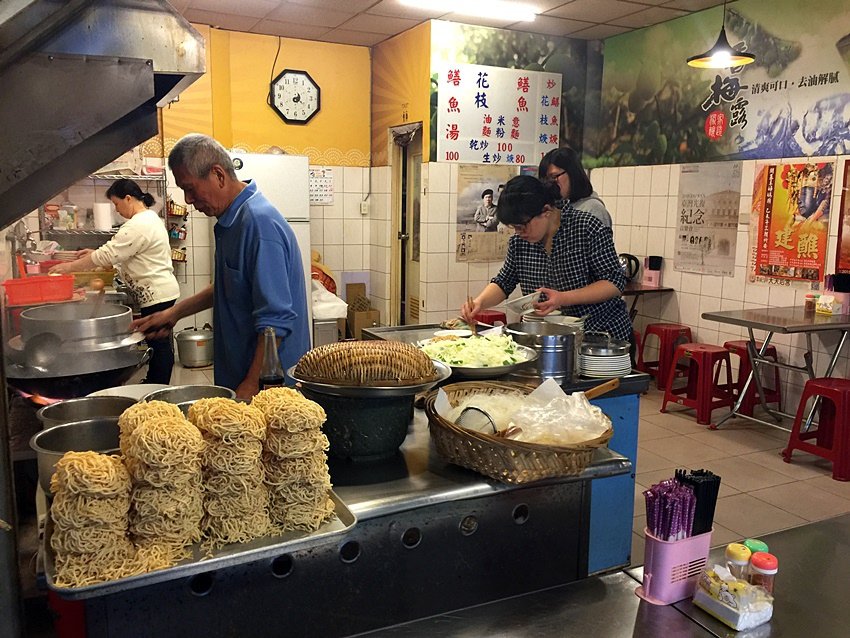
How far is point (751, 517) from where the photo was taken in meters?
3.70

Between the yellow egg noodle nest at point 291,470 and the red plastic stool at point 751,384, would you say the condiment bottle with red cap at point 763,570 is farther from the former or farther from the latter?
the red plastic stool at point 751,384

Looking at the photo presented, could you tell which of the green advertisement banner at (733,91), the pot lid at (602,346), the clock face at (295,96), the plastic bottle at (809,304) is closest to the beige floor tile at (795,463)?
the plastic bottle at (809,304)

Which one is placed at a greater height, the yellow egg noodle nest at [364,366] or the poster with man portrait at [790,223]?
the poster with man portrait at [790,223]

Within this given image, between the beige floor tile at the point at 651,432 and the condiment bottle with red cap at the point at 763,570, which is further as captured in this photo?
the beige floor tile at the point at 651,432

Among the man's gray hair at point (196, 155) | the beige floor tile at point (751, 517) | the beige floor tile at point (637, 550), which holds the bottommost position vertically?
the beige floor tile at point (637, 550)

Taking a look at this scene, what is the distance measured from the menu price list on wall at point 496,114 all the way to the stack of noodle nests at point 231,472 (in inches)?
200

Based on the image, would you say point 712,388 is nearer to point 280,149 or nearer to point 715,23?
point 715,23

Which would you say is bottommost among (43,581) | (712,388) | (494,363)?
(712,388)

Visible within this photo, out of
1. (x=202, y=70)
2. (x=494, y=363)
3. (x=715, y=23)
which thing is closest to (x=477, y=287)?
(x=715, y=23)

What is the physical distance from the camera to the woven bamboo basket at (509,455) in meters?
1.58

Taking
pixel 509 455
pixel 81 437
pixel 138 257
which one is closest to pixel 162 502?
pixel 81 437

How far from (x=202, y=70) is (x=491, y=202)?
4.89m

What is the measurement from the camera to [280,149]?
668cm

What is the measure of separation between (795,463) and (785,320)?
915 mm
